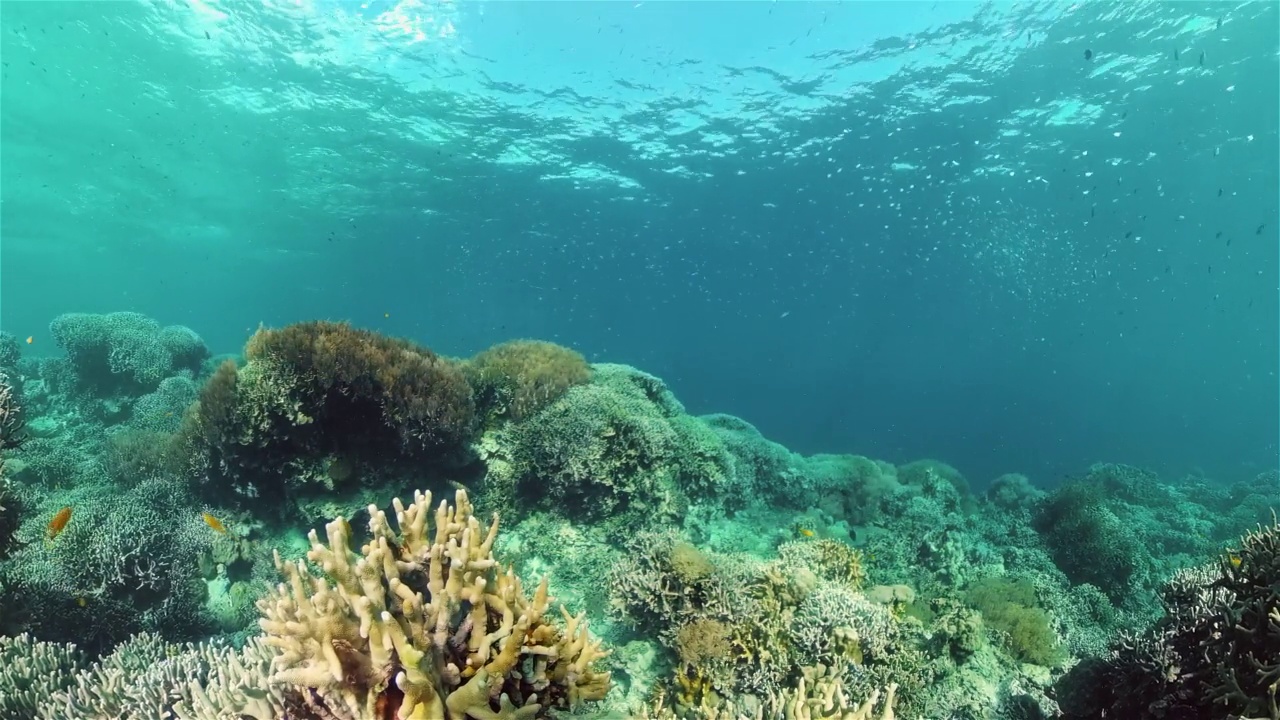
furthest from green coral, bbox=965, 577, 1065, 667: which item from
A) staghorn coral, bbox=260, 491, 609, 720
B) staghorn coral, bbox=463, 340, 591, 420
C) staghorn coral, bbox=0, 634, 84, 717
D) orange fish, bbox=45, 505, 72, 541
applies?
orange fish, bbox=45, 505, 72, 541

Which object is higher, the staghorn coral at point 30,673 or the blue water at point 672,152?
the blue water at point 672,152

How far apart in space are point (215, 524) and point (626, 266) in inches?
2357

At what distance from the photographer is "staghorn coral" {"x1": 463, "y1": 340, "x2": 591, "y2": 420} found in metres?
7.81

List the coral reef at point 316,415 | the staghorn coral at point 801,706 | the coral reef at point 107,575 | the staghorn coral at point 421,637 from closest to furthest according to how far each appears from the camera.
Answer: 1. the staghorn coral at point 421,637
2. the staghorn coral at point 801,706
3. the coral reef at point 107,575
4. the coral reef at point 316,415

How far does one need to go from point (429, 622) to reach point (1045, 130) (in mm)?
34744

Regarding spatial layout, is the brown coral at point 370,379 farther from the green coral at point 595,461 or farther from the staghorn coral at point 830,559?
the staghorn coral at point 830,559

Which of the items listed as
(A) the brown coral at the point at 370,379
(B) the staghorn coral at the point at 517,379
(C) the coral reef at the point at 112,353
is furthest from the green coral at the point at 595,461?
(C) the coral reef at the point at 112,353

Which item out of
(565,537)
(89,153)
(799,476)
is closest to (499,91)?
(799,476)

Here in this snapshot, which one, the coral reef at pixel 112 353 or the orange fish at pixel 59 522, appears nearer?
the orange fish at pixel 59 522

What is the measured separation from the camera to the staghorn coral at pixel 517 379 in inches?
308

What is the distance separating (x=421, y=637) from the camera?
8.31 ft

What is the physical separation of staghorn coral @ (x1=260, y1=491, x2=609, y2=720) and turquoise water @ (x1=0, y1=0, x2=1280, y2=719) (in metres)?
0.17

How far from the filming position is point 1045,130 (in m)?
27.9

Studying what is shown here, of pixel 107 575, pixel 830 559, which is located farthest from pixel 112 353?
pixel 830 559
